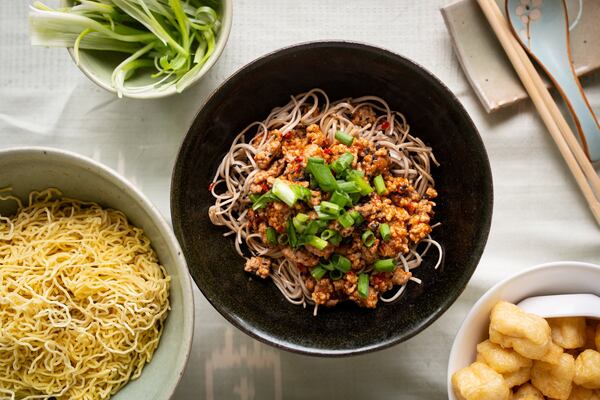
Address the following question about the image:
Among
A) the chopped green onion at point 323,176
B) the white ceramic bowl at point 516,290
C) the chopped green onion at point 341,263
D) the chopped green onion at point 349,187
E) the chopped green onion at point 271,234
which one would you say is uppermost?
the chopped green onion at point 323,176

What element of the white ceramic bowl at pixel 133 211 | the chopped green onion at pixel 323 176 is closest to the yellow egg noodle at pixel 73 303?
the white ceramic bowl at pixel 133 211

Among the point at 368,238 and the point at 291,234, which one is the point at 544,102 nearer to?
the point at 368,238

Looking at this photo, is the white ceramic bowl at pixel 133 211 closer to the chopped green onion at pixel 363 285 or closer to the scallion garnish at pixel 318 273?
the scallion garnish at pixel 318 273

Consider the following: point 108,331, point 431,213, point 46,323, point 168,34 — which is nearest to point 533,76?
point 431,213

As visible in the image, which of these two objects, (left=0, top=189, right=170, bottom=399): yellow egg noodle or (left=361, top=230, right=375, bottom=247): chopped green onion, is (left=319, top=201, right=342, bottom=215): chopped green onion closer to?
(left=361, top=230, right=375, bottom=247): chopped green onion

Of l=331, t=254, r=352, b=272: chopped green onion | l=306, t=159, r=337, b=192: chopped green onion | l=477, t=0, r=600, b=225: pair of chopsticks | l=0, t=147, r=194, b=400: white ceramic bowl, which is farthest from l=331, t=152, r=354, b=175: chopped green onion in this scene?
l=477, t=0, r=600, b=225: pair of chopsticks

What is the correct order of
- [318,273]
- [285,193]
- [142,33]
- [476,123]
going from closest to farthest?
[285,193]
[318,273]
[142,33]
[476,123]

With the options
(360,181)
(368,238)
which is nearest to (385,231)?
(368,238)
